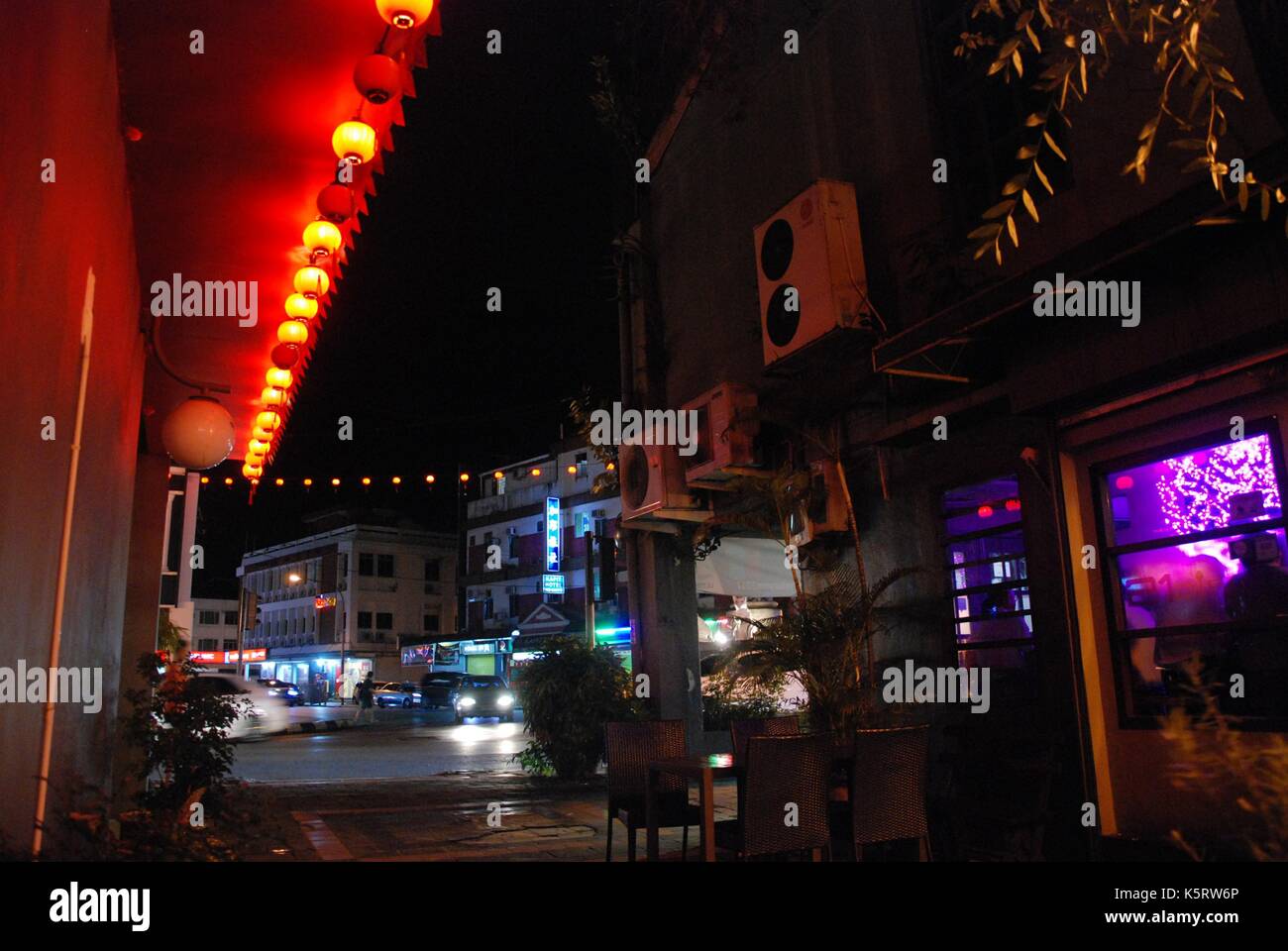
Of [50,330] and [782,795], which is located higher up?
[50,330]

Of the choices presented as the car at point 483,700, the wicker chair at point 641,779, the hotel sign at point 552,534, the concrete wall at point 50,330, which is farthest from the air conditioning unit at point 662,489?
the hotel sign at point 552,534

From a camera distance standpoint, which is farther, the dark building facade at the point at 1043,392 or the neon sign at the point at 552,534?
the neon sign at the point at 552,534

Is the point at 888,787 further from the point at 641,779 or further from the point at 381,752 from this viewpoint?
the point at 381,752

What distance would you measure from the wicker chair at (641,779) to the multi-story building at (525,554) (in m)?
27.6

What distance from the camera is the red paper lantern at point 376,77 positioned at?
12.9ft

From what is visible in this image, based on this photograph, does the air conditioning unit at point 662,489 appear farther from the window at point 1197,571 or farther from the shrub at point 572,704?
the window at point 1197,571

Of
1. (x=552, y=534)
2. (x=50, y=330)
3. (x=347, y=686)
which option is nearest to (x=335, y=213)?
(x=50, y=330)

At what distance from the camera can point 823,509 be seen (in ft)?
26.5

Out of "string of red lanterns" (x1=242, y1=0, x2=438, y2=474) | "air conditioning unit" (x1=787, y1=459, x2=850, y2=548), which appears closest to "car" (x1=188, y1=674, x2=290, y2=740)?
"string of red lanterns" (x1=242, y1=0, x2=438, y2=474)

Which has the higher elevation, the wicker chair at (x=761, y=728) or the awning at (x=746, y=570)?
Result: the awning at (x=746, y=570)

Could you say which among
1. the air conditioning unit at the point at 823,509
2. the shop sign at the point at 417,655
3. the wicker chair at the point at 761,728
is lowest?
the wicker chair at the point at 761,728

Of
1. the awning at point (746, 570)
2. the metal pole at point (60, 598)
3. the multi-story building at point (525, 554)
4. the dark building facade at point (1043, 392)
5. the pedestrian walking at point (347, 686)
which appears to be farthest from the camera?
the pedestrian walking at point (347, 686)

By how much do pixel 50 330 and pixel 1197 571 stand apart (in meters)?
5.84
